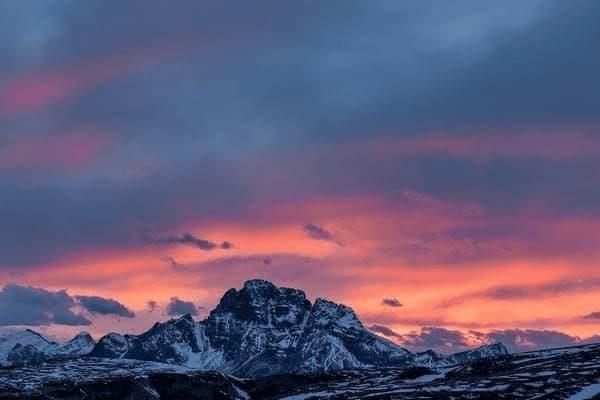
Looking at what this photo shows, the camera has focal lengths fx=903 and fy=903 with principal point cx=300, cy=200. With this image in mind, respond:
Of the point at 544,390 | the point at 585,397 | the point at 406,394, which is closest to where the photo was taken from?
the point at 585,397

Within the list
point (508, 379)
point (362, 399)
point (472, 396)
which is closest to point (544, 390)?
point (472, 396)

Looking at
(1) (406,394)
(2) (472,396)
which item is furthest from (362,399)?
(2) (472,396)

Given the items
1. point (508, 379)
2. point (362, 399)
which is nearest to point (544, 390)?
point (508, 379)

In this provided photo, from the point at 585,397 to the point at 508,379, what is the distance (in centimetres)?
4471

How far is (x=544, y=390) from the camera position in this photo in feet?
563

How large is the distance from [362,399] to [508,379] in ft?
107

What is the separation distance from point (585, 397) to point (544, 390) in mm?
17821

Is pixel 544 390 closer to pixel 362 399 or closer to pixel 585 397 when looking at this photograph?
pixel 585 397

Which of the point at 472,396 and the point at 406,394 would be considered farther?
the point at 406,394

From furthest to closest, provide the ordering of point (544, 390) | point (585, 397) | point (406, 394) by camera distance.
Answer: point (406, 394)
point (544, 390)
point (585, 397)

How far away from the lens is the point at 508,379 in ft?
651

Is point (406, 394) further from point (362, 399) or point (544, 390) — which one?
point (544, 390)

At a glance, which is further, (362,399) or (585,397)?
(362,399)

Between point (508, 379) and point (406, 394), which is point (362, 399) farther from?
point (508, 379)
